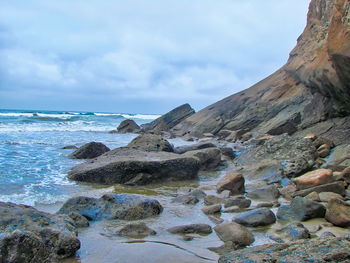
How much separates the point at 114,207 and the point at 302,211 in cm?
215

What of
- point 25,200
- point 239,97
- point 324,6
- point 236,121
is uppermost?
point 324,6

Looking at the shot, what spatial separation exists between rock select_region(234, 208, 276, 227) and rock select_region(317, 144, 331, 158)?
3849mm

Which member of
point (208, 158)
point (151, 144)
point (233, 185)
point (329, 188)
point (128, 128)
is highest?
point (128, 128)

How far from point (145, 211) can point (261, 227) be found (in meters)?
1.37

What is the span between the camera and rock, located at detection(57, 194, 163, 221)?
3.87m

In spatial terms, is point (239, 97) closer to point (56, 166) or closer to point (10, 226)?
point (56, 166)

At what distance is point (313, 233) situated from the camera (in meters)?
3.10

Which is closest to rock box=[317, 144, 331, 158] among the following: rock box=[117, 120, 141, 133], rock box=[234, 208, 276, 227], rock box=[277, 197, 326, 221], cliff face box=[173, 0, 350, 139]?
cliff face box=[173, 0, 350, 139]

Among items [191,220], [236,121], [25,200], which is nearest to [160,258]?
[191,220]

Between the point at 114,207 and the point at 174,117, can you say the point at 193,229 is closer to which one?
the point at 114,207

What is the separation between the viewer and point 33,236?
8.34ft

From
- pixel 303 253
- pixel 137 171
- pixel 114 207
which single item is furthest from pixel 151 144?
pixel 303 253

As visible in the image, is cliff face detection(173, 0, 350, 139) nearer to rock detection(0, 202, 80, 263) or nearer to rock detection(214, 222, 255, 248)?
rock detection(214, 222, 255, 248)

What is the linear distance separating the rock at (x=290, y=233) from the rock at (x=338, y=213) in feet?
1.23
